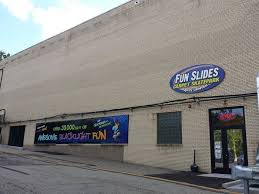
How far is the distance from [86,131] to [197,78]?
31.9ft

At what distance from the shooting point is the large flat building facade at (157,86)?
14586 millimetres

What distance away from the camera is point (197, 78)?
16078mm

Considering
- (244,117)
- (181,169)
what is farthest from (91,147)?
(244,117)

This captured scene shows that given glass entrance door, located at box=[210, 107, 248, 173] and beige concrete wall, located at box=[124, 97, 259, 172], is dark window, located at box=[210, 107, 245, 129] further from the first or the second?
beige concrete wall, located at box=[124, 97, 259, 172]

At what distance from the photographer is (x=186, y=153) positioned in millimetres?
15469

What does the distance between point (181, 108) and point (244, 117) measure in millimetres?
3640

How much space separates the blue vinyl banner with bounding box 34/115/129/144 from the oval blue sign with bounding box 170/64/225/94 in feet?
Answer: 14.3

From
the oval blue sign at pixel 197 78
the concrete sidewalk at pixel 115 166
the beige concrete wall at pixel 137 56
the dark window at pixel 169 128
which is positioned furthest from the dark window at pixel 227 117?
the concrete sidewalk at pixel 115 166

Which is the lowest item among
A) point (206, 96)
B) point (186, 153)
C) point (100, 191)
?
point (100, 191)

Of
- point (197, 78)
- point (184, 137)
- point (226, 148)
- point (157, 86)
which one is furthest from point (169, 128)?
point (226, 148)

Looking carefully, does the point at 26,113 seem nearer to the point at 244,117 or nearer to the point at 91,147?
the point at 91,147

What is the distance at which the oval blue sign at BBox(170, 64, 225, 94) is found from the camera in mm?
15375

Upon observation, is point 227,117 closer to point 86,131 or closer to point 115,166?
point 115,166

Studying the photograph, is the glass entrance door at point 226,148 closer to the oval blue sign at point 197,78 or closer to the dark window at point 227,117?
the dark window at point 227,117
